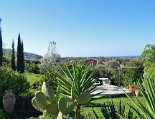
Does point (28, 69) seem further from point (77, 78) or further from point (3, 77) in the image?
point (77, 78)

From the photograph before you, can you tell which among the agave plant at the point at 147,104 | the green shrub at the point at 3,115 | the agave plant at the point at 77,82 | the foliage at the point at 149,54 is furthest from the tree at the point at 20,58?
the agave plant at the point at 147,104

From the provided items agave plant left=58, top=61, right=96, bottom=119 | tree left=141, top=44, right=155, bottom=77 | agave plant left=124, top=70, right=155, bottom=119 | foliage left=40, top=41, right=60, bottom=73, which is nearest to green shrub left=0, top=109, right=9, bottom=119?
tree left=141, top=44, right=155, bottom=77

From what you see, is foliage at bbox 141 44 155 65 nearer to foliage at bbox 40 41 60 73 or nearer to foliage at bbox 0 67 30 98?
foliage at bbox 0 67 30 98

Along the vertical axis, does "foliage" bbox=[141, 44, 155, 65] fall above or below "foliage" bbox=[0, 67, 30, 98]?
above

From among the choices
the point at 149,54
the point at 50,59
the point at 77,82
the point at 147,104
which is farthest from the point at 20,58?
the point at 147,104

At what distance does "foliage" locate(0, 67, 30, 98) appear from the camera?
48.3 ft

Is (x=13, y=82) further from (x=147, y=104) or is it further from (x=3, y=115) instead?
(x=147, y=104)

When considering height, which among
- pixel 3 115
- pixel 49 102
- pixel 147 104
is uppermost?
pixel 147 104

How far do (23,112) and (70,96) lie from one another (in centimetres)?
1097

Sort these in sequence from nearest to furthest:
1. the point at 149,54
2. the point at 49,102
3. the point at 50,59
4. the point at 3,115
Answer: the point at 49,102 → the point at 3,115 → the point at 149,54 → the point at 50,59

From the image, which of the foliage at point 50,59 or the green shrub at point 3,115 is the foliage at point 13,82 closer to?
the green shrub at point 3,115

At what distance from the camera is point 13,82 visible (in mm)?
14859

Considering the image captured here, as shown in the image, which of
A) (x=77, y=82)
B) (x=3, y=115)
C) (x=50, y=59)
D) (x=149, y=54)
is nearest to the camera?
(x=77, y=82)

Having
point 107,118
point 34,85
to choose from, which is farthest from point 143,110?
point 34,85
